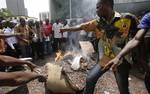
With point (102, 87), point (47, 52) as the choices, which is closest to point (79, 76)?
point (102, 87)

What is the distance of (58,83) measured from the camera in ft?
18.5

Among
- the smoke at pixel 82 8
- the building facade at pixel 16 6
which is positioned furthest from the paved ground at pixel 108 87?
the building facade at pixel 16 6

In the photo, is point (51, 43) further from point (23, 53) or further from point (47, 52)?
point (23, 53)

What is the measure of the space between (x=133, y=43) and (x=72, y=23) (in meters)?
10.6

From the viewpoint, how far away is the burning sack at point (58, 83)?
565cm

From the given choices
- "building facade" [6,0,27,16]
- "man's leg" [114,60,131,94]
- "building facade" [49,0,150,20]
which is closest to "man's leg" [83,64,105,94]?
"man's leg" [114,60,131,94]

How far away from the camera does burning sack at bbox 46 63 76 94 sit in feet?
18.5

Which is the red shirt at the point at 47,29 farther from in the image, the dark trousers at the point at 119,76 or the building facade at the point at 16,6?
the building facade at the point at 16,6

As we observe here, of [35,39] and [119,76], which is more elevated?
[119,76]

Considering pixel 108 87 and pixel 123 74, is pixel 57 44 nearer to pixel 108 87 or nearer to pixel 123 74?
pixel 108 87

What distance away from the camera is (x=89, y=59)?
815cm

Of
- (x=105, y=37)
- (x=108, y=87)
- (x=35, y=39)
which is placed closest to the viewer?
(x=105, y=37)

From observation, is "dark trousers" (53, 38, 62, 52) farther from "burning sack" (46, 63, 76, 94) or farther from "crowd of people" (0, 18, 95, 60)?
"burning sack" (46, 63, 76, 94)

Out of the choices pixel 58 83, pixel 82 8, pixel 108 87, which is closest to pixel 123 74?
pixel 58 83
